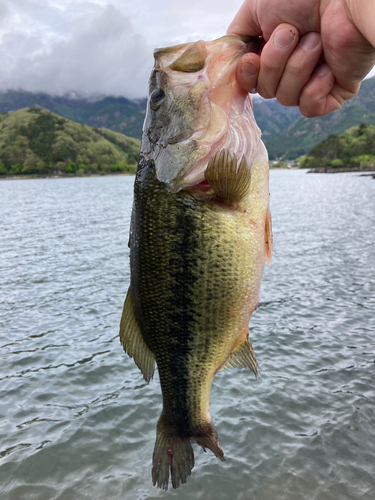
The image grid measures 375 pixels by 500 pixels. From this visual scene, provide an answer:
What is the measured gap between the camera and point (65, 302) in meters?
12.2

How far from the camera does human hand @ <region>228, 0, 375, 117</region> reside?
7.20 feet

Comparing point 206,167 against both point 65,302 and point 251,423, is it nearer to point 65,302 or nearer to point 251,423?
point 251,423

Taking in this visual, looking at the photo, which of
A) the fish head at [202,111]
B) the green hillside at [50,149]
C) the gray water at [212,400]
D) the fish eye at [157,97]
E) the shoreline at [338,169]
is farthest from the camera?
the green hillside at [50,149]

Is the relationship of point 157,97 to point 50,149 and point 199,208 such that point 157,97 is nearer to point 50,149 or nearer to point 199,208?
point 199,208

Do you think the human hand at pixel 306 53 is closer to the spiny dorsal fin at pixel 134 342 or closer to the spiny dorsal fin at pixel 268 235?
the spiny dorsal fin at pixel 268 235

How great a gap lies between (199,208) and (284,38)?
3.78ft

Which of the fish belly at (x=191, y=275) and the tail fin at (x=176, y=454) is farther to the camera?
the tail fin at (x=176, y=454)

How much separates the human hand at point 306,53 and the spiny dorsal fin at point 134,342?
181cm

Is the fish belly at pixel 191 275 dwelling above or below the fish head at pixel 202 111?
below

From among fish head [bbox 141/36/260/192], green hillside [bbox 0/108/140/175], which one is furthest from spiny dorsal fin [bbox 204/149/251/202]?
green hillside [bbox 0/108/140/175]

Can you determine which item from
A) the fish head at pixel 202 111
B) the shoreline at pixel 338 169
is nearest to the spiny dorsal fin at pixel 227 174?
the fish head at pixel 202 111

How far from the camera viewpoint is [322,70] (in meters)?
2.52

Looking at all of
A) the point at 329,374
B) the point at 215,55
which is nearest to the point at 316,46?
the point at 215,55

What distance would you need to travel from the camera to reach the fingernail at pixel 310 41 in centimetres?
239
